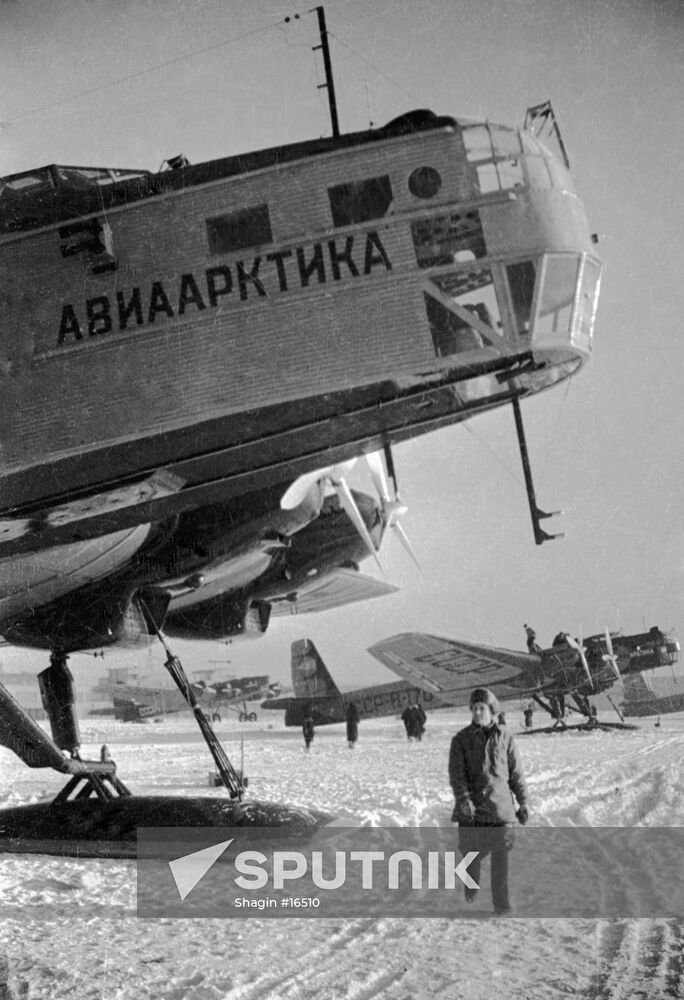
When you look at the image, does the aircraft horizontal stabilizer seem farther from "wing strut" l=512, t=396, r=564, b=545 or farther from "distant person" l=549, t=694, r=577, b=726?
"distant person" l=549, t=694, r=577, b=726

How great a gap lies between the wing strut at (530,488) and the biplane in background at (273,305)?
0.03 feet

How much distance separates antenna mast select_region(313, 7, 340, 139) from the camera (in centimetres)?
467

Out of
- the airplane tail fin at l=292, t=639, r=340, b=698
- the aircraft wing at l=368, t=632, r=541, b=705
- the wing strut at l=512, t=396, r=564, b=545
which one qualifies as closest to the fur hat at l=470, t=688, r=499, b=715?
the wing strut at l=512, t=396, r=564, b=545

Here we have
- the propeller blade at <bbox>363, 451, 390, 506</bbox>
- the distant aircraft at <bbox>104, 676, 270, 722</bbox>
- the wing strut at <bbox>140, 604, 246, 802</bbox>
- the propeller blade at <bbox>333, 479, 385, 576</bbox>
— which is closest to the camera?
the wing strut at <bbox>140, 604, 246, 802</bbox>

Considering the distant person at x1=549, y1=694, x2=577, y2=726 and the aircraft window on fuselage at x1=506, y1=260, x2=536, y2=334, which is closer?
the aircraft window on fuselage at x1=506, y1=260, x2=536, y2=334

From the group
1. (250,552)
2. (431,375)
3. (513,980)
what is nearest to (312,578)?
(250,552)

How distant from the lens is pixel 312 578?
24.7 ft

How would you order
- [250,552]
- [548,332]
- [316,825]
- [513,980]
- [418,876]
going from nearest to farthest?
[513,980]
[548,332]
[418,876]
[316,825]
[250,552]

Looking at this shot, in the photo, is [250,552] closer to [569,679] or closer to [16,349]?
[16,349]

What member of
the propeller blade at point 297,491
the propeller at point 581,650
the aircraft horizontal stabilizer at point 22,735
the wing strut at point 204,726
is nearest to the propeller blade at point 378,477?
the propeller blade at point 297,491

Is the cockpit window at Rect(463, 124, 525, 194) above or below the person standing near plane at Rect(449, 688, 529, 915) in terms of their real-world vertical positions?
above

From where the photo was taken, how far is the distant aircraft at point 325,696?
29.7 m

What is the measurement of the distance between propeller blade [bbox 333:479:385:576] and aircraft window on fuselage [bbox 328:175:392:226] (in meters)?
2.60

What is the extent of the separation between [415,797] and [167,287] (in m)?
6.11
